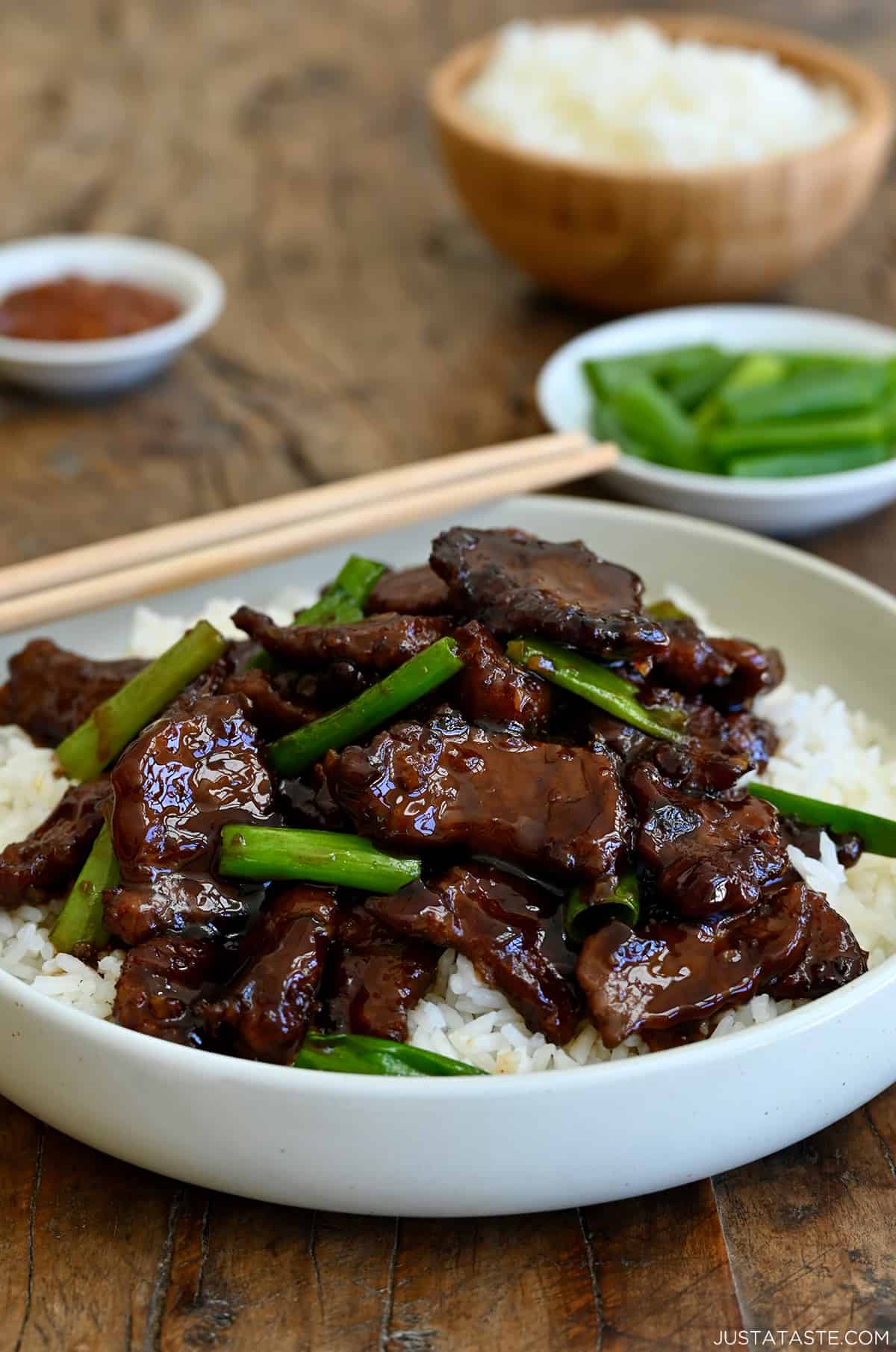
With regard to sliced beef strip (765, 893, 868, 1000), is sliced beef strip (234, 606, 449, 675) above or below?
above

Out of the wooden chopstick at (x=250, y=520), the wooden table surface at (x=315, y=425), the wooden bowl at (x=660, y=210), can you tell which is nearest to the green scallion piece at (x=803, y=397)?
the wooden table surface at (x=315, y=425)

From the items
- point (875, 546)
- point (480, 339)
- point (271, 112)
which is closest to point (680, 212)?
point (480, 339)

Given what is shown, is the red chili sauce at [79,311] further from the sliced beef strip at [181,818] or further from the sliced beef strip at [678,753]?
the sliced beef strip at [678,753]

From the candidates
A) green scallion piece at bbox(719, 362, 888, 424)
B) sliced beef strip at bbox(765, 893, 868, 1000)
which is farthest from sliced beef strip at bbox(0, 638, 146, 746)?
green scallion piece at bbox(719, 362, 888, 424)

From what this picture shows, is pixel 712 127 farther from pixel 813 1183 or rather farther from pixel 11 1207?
pixel 11 1207

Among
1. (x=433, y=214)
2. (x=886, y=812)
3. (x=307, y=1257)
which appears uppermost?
(x=886, y=812)

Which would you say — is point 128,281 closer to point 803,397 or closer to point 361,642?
point 803,397

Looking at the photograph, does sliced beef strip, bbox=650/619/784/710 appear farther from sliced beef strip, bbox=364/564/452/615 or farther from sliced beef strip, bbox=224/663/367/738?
sliced beef strip, bbox=224/663/367/738
